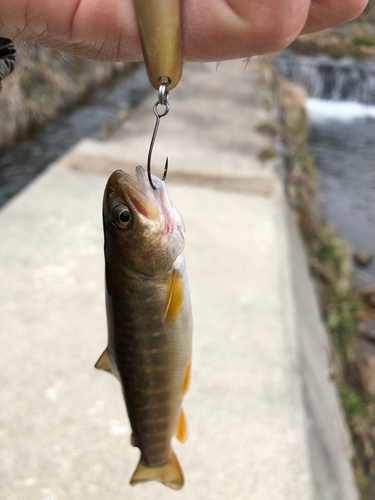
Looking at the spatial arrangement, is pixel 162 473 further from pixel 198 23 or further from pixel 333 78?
pixel 333 78

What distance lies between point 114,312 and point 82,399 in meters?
1.42

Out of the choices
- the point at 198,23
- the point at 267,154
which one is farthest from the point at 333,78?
the point at 198,23

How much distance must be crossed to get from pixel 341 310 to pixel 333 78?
10.7 meters

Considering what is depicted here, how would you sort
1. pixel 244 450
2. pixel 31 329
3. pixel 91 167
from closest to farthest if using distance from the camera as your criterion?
pixel 244 450, pixel 31 329, pixel 91 167

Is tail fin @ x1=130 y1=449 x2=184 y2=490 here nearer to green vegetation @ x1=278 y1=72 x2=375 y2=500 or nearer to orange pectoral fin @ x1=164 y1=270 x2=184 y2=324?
orange pectoral fin @ x1=164 y1=270 x2=184 y2=324

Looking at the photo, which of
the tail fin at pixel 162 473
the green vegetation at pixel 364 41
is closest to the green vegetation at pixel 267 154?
the tail fin at pixel 162 473

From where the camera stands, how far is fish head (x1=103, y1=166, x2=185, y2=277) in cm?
108

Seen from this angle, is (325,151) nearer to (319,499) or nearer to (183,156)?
(183,156)

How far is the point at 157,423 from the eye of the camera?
1.32 metres

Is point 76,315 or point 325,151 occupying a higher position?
point 76,315

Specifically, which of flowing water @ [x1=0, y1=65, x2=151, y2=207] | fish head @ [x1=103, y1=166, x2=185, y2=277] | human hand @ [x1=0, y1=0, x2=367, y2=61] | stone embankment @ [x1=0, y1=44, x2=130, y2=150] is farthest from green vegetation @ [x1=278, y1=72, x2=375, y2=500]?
stone embankment @ [x1=0, y1=44, x2=130, y2=150]

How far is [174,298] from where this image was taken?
1.13m

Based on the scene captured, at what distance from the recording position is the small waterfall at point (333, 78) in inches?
516

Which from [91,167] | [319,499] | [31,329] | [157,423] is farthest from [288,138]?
Result: [157,423]
